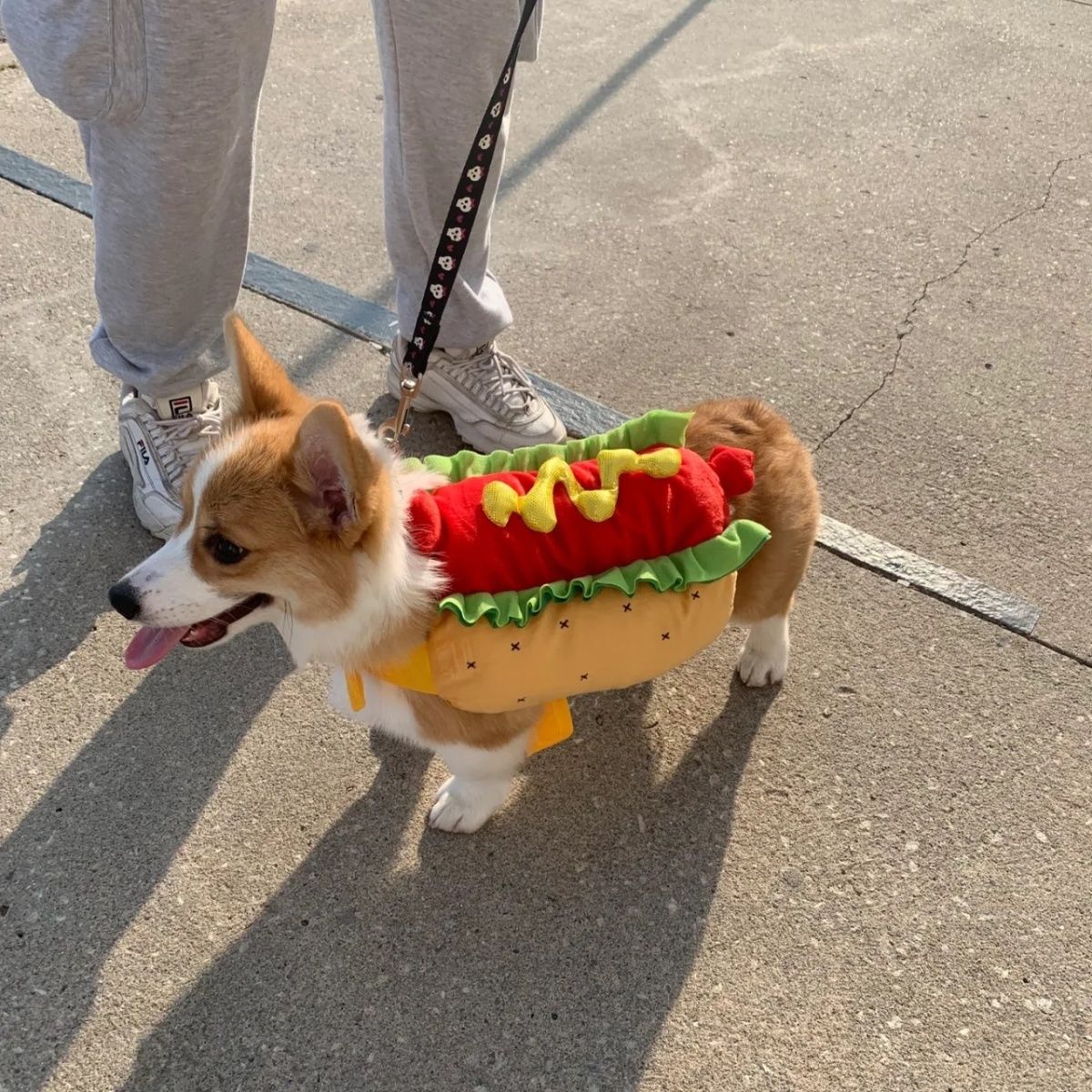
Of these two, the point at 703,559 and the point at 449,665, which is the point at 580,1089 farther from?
the point at 703,559

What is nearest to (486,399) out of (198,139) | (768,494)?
(198,139)

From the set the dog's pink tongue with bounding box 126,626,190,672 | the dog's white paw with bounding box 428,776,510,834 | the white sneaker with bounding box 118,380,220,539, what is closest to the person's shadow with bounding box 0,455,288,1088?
the white sneaker with bounding box 118,380,220,539

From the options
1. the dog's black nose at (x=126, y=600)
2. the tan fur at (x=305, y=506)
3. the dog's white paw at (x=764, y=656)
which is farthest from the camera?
the dog's white paw at (x=764, y=656)

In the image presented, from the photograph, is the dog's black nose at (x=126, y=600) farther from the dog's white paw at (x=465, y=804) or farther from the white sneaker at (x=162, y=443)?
the white sneaker at (x=162, y=443)

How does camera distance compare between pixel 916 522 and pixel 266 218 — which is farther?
pixel 266 218

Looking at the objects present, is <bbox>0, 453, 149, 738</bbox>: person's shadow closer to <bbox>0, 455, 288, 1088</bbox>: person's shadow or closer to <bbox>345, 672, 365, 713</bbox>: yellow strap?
<bbox>0, 455, 288, 1088</bbox>: person's shadow

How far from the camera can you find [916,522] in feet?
10.3

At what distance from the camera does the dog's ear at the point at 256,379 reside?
6.53 ft

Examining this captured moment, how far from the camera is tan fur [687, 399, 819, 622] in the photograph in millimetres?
2234

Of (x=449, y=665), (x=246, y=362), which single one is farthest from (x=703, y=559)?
(x=246, y=362)

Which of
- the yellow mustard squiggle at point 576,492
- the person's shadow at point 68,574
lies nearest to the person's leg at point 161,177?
the person's shadow at point 68,574

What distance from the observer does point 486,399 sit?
3.23 metres

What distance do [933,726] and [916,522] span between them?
29.5 inches

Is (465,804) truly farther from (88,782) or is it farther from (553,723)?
(88,782)
